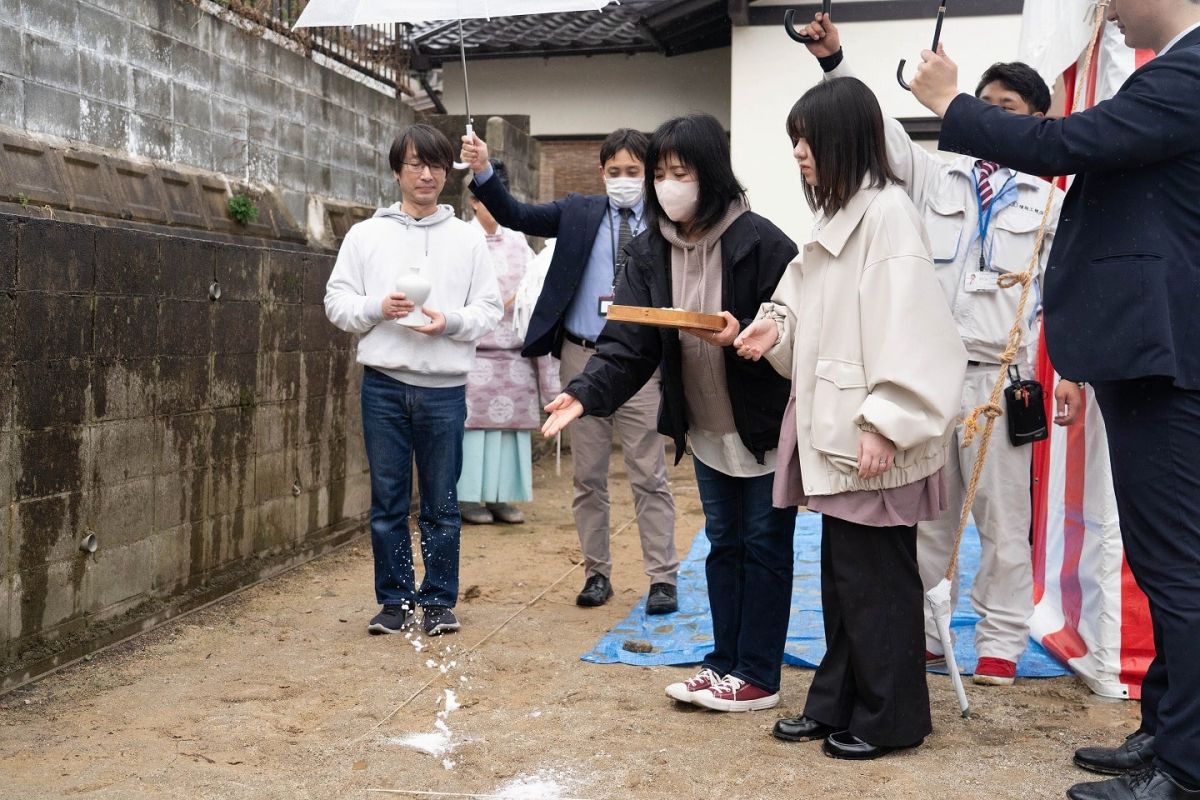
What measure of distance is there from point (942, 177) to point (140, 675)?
10.9ft

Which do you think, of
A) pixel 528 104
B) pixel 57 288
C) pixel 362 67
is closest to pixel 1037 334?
pixel 57 288

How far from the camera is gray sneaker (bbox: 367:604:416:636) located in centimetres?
485

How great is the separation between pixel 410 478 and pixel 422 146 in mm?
1304

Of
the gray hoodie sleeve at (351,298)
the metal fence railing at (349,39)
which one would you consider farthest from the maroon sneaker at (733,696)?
the metal fence railing at (349,39)

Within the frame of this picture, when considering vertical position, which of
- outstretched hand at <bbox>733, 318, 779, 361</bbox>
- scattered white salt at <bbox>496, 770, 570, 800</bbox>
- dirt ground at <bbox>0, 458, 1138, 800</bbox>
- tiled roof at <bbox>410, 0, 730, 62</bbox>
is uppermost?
tiled roof at <bbox>410, 0, 730, 62</bbox>

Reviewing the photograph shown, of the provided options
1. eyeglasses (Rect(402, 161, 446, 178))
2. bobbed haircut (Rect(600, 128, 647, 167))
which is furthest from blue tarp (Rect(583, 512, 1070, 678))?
eyeglasses (Rect(402, 161, 446, 178))

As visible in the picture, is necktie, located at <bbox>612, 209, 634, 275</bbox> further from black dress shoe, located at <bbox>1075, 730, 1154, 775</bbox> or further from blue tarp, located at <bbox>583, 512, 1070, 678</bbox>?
black dress shoe, located at <bbox>1075, 730, 1154, 775</bbox>

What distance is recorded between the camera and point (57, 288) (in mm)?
4160

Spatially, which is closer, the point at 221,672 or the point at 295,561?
the point at 221,672

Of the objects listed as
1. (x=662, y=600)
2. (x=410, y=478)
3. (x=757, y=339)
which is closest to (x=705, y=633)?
(x=662, y=600)

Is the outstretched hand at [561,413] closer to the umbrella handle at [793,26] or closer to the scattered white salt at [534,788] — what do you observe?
the scattered white salt at [534,788]

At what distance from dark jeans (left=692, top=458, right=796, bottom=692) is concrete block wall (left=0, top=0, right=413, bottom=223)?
284 cm

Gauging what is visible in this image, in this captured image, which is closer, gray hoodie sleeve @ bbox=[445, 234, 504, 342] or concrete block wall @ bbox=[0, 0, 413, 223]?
concrete block wall @ bbox=[0, 0, 413, 223]

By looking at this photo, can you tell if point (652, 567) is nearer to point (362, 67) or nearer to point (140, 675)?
point (140, 675)
